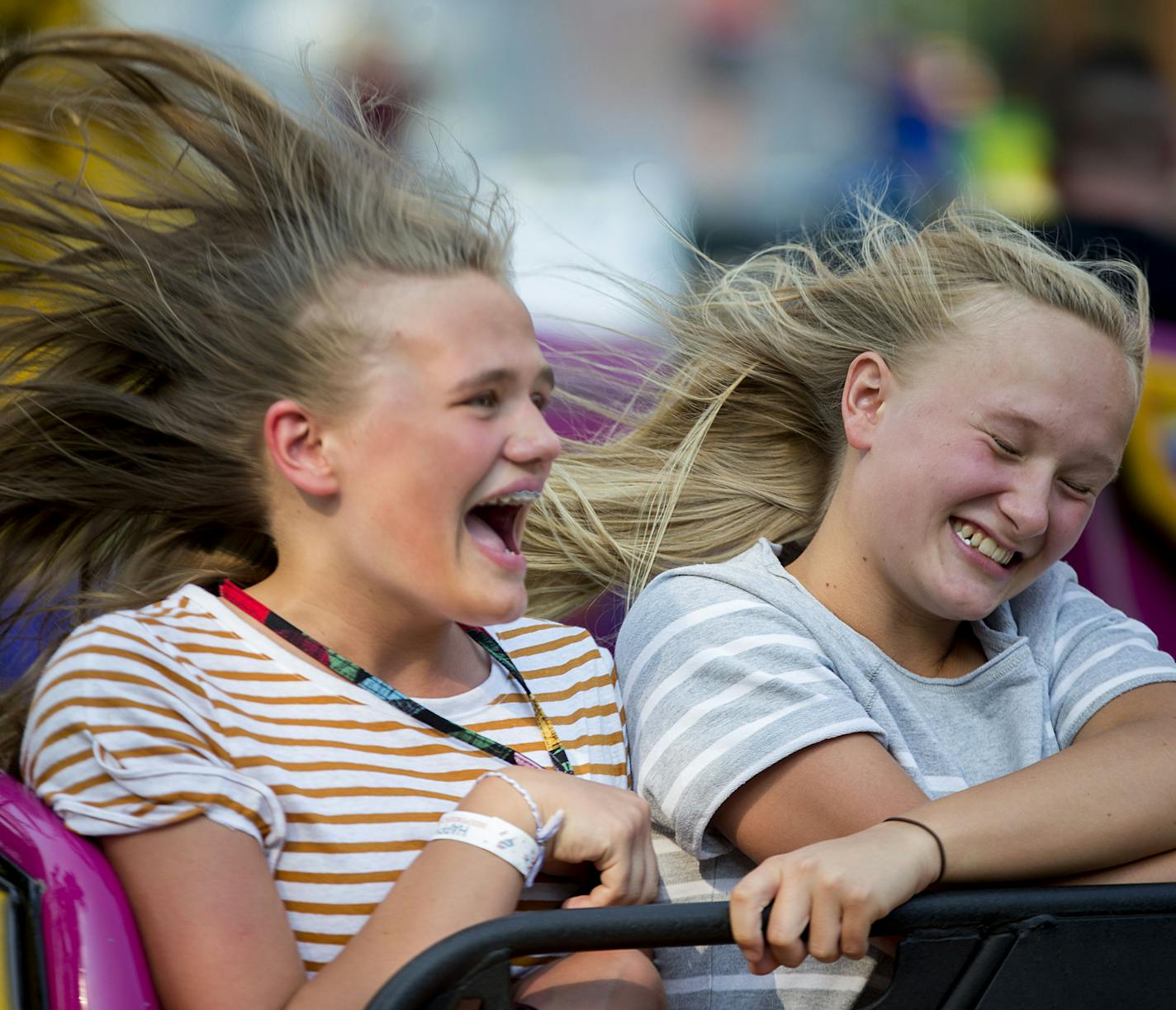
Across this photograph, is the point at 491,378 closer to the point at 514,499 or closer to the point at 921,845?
the point at 514,499

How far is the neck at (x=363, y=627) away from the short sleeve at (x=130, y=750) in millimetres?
135

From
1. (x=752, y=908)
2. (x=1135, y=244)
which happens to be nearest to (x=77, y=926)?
(x=752, y=908)

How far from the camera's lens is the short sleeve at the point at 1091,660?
59.8 inches

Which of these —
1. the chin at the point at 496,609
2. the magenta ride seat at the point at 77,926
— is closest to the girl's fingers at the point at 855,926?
the chin at the point at 496,609

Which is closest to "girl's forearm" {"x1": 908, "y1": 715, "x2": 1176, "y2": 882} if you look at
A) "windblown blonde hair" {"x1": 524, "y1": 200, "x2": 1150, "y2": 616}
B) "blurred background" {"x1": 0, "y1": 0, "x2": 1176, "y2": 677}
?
"windblown blonde hair" {"x1": 524, "y1": 200, "x2": 1150, "y2": 616}

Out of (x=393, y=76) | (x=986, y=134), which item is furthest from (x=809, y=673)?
(x=986, y=134)

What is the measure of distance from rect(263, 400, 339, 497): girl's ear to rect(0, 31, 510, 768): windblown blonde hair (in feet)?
0.06

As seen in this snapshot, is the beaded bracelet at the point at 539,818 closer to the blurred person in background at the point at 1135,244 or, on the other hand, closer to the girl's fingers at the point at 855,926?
the girl's fingers at the point at 855,926

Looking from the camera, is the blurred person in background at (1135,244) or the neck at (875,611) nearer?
the neck at (875,611)

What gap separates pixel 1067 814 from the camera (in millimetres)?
1251

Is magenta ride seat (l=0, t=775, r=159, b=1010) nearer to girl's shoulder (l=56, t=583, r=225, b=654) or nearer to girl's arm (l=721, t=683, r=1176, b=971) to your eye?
girl's shoulder (l=56, t=583, r=225, b=654)

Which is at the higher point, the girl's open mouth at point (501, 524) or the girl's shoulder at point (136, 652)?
the girl's open mouth at point (501, 524)

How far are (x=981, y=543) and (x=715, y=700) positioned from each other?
32cm

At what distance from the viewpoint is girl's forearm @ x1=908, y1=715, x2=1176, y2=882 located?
1195mm
